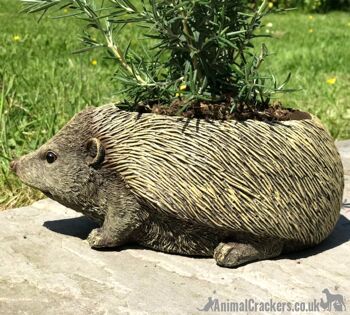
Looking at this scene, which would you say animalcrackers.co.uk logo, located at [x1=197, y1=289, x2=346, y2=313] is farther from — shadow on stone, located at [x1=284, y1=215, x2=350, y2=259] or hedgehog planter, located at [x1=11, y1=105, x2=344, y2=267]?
shadow on stone, located at [x1=284, y1=215, x2=350, y2=259]

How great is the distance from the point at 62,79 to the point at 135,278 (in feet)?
10.5

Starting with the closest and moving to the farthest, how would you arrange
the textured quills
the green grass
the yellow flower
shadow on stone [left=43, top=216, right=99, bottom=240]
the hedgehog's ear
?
the textured quills → the hedgehog's ear → shadow on stone [left=43, top=216, right=99, bottom=240] → the green grass → the yellow flower

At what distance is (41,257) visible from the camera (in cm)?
282

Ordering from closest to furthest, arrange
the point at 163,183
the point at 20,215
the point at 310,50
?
1. the point at 163,183
2. the point at 20,215
3. the point at 310,50

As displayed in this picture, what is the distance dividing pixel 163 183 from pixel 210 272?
428 millimetres

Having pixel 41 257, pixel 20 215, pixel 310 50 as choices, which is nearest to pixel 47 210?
pixel 20 215

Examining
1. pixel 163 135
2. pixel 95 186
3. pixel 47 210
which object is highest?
pixel 163 135

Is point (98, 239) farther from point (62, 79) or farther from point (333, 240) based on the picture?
point (62, 79)

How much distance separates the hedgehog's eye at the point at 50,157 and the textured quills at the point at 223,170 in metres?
0.21

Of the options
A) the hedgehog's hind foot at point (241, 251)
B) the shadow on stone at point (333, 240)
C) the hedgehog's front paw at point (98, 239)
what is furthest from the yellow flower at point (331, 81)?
the hedgehog's front paw at point (98, 239)

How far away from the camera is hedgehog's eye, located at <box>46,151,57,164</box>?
→ 2.86 meters

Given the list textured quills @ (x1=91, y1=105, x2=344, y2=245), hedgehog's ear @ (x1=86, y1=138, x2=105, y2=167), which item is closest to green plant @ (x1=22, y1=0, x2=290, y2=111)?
textured quills @ (x1=91, y1=105, x2=344, y2=245)

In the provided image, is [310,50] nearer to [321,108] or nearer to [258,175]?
[321,108]

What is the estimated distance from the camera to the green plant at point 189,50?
9.00 ft
